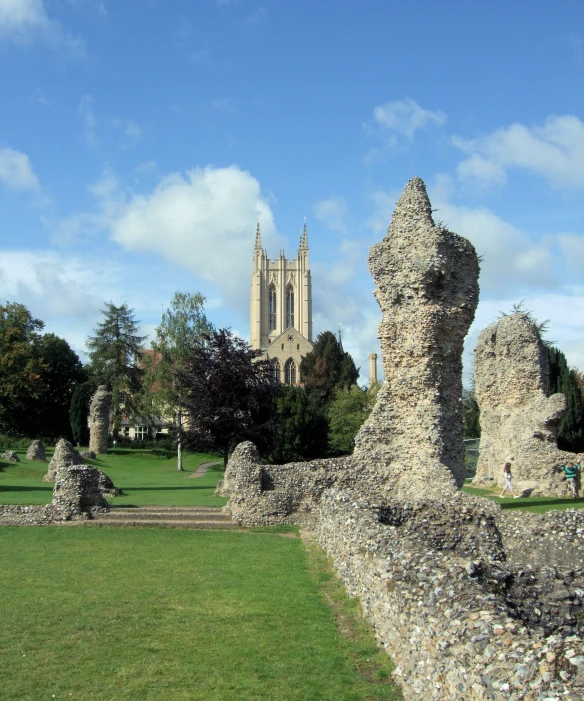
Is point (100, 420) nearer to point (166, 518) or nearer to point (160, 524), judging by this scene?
point (166, 518)

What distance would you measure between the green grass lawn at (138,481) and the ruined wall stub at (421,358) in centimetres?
635

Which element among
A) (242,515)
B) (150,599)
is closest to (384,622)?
(150,599)

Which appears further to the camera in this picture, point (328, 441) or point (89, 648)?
point (328, 441)

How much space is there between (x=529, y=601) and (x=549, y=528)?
16.7 feet

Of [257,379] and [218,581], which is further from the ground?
[257,379]

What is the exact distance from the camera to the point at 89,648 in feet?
23.4

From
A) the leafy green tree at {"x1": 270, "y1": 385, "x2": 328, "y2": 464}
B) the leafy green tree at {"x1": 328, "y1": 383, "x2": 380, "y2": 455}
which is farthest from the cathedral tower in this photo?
the leafy green tree at {"x1": 270, "y1": 385, "x2": 328, "y2": 464}

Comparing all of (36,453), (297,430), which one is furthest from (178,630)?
(297,430)

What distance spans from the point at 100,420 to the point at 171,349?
6990mm

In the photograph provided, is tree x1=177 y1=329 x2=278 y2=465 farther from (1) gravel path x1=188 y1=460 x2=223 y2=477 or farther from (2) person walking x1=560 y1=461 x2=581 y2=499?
(2) person walking x1=560 y1=461 x2=581 y2=499

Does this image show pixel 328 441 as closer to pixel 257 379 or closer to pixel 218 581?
pixel 257 379

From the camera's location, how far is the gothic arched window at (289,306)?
5069 inches

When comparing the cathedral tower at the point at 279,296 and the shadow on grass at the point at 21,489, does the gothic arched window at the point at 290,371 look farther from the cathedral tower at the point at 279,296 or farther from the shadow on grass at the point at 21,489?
the shadow on grass at the point at 21,489

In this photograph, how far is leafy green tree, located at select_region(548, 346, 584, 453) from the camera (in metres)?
37.2
